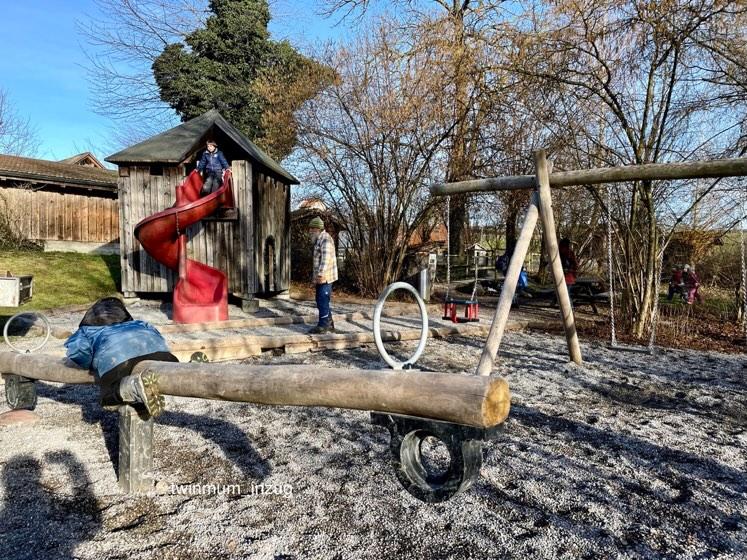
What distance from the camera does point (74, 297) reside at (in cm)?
1119

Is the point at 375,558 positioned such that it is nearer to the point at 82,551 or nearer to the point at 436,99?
the point at 82,551

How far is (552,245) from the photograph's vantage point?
5.46 m

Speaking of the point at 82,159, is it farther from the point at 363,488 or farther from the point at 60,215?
the point at 363,488

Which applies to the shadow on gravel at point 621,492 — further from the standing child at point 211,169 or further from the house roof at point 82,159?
the house roof at point 82,159

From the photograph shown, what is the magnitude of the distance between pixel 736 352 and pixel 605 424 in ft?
15.5

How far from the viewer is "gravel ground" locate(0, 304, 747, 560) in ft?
7.91

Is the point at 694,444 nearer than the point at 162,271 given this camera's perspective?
Yes

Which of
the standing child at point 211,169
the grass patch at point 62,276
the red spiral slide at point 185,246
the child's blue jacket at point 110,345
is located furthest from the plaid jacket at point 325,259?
the grass patch at point 62,276

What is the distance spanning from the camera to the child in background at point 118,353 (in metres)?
2.86

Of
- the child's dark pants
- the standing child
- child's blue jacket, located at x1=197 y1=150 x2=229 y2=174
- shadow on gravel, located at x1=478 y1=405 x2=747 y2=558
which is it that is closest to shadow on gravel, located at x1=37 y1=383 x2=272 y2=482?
the child's dark pants

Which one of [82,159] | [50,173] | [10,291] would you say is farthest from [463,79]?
[82,159]

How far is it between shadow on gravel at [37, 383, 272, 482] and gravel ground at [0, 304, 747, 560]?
2cm

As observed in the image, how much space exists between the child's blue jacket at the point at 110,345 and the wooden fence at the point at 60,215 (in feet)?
54.3

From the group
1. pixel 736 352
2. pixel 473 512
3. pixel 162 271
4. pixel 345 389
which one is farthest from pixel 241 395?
pixel 162 271
